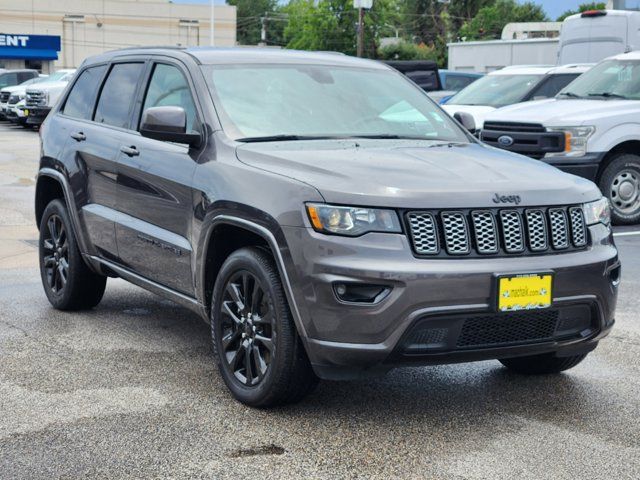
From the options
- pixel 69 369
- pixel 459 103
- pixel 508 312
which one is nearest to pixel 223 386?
pixel 69 369

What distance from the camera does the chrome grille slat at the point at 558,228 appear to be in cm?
485

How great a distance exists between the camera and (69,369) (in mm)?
5793

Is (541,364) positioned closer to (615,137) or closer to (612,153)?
(615,137)

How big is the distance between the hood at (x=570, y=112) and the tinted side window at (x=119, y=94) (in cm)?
630

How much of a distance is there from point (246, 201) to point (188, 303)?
0.96 metres

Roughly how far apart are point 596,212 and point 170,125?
2.18m

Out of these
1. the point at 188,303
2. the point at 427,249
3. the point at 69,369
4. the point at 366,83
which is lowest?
the point at 69,369

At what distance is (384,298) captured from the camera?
4473 millimetres

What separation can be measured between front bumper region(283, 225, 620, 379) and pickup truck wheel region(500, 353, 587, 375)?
3.28ft

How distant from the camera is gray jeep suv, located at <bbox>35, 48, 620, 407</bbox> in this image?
178 inches

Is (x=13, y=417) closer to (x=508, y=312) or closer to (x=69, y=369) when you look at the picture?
(x=69, y=369)

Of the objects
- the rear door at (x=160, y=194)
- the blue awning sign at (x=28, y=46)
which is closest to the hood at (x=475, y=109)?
Result: the rear door at (x=160, y=194)

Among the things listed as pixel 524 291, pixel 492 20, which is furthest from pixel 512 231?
pixel 492 20

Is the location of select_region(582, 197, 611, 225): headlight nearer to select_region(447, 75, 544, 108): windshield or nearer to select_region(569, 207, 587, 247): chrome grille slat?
select_region(569, 207, 587, 247): chrome grille slat
